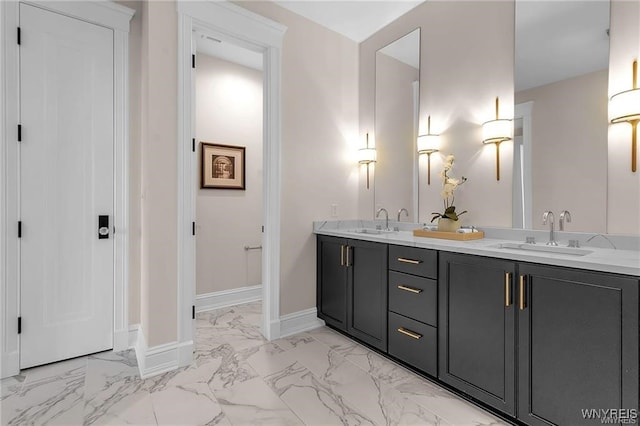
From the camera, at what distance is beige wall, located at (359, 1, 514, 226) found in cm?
224

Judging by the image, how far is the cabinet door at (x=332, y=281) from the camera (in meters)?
2.72

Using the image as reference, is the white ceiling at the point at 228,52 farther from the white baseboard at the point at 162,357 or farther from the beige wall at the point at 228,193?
the white baseboard at the point at 162,357

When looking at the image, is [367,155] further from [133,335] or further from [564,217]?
[133,335]

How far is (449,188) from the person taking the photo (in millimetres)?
2406

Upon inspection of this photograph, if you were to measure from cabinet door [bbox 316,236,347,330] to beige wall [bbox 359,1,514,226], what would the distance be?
2.71 feet

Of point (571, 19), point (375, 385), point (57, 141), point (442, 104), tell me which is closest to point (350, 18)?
point (442, 104)

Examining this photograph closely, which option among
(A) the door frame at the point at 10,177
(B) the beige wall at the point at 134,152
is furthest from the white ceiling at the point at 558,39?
(A) the door frame at the point at 10,177

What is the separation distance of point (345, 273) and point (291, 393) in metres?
1.04

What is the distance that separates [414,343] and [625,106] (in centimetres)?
178

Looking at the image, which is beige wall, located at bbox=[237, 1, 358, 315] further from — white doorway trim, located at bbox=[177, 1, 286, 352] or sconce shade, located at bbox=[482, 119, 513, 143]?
sconce shade, located at bbox=[482, 119, 513, 143]

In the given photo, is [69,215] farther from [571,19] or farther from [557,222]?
[571,19]

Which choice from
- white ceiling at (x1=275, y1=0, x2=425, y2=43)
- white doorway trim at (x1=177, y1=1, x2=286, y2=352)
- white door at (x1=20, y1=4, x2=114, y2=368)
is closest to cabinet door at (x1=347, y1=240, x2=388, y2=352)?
white doorway trim at (x1=177, y1=1, x2=286, y2=352)

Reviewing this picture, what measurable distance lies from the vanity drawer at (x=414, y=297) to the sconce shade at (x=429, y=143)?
1.12 meters

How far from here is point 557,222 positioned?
78.6 inches
